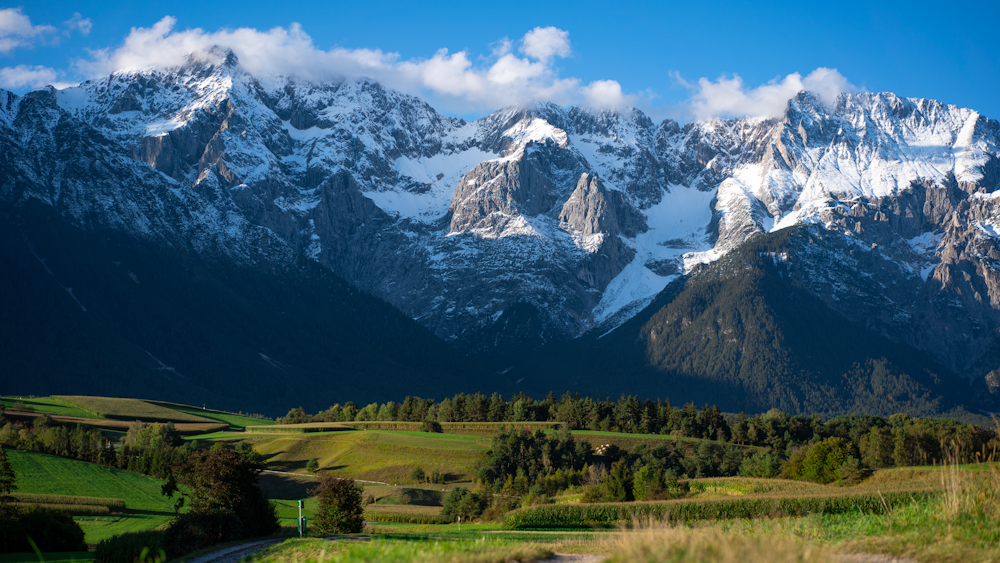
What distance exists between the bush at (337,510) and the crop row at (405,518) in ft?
86.2

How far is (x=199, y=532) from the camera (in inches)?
1729

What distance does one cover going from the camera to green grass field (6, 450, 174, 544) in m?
75.3

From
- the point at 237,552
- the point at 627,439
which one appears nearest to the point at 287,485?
the point at 627,439

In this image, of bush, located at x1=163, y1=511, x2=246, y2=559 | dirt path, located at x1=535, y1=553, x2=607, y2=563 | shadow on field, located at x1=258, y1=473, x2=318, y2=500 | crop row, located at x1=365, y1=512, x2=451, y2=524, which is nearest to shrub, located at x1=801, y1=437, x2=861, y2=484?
crop row, located at x1=365, y1=512, x2=451, y2=524

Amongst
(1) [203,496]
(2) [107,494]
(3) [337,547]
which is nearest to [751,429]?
(2) [107,494]

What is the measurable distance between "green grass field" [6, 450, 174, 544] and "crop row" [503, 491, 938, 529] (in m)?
39.0

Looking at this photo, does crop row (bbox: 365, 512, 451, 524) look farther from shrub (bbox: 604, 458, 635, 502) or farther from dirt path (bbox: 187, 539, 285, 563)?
dirt path (bbox: 187, 539, 285, 563)

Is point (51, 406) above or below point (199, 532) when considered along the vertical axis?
above

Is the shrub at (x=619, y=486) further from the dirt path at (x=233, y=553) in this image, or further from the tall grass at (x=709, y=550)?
the tall grass at (x=709, y=550)

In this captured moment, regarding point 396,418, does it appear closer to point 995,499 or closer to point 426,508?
point 426,508

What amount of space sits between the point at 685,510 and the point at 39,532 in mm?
43646

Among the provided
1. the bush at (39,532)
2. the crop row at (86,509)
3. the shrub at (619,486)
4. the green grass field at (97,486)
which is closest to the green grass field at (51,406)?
the green grass field at (97,486)

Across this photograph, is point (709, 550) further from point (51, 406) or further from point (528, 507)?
point (51, 406)

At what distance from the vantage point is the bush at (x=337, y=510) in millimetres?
52781
